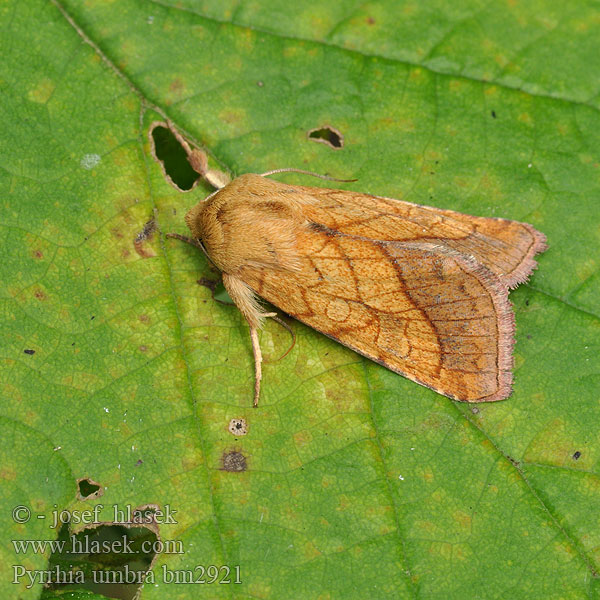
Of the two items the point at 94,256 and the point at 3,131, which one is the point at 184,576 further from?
the point at 3,131

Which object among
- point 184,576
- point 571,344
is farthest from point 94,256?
point 571,344

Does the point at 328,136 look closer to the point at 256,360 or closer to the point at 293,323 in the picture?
the point at 293,323

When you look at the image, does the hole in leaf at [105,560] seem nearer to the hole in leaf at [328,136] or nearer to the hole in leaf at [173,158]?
the hole in leaf at [173,158]

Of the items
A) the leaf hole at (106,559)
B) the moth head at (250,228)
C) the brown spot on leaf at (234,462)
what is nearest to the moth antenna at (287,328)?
the moth head at (250,228)

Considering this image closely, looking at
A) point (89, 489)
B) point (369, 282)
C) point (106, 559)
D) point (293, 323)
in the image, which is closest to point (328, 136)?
point (369, 282)

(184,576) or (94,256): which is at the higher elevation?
(94,256)

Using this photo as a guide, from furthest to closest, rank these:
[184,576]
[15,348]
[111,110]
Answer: [111,110], [15,348], [184,576]
